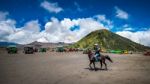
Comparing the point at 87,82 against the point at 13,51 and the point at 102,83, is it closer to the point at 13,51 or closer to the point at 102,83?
the point at 102,83

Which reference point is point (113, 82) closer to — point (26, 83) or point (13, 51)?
point (26, 83)

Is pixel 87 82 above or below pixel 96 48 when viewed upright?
below

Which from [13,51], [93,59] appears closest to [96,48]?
[93,59]

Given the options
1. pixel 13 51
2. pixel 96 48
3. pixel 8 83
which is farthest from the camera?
pixel 13 51

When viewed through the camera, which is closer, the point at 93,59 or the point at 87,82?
the point at 87,82

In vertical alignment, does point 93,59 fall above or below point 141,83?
above

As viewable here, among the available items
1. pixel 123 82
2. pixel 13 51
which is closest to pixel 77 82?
pixel 123 82

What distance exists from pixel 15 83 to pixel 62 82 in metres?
3.37

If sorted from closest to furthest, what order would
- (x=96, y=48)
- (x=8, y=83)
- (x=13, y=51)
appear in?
(x=8, y=83), (x=96, y=48), (x=13, y=51)

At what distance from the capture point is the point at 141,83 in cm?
1487

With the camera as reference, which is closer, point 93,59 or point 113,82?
point 113,82

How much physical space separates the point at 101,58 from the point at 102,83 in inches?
318

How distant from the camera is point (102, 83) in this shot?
14805 mm

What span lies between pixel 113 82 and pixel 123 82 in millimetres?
758
